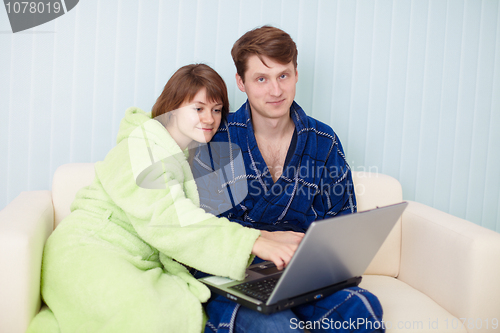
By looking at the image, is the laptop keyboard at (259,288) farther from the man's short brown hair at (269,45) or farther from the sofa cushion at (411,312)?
the man's short brown hair at (269,45)

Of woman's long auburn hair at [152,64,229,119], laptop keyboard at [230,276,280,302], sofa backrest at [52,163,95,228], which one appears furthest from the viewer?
sofa backrest at [52,163,95,228]

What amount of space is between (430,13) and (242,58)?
115 cm

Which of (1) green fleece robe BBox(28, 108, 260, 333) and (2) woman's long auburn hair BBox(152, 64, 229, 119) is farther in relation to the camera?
(2) woman's long auburn hair BBox(152, 64, 229, 119)

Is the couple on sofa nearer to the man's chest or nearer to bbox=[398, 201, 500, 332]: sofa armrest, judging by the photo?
the man's chest

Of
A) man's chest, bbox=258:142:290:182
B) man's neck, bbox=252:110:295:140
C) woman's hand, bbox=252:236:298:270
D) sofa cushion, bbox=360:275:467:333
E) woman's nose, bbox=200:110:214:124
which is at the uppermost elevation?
woman's nose, bbox=200:110:214:124

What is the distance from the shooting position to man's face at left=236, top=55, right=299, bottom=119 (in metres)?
1.48

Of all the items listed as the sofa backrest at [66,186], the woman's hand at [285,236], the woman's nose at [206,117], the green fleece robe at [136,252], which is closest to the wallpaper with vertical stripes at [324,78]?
the sofa backrest at [66,186]

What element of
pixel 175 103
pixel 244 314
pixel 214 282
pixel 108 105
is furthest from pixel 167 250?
pixel 108 105

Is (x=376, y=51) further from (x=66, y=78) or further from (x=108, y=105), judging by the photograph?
(x=66, y=78)

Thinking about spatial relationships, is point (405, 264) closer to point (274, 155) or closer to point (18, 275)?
point (274, 155)

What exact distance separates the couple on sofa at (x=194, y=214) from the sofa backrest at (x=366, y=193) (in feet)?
0.57

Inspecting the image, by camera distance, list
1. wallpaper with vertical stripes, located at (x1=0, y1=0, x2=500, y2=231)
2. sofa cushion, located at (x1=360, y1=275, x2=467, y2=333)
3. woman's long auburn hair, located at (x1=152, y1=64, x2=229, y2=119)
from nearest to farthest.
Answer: sofa cushion, located at (x1=360, y1=275, x2=467, y2=333), woman's long auburn hair, located at (x1=152, y1=64, x2=229, y2=119), wallpaper with vertical stripes, located at (x1=0, y1=0, x2=500, y2=231)

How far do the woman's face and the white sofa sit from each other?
0.43 metres

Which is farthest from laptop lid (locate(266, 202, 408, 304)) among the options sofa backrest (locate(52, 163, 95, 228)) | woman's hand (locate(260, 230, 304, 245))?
sofa backrest (locate(52, 163, 95, 228))
